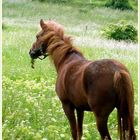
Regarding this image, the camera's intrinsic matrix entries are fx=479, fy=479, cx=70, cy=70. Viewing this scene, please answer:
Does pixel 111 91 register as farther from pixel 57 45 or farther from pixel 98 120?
pixel 57 45

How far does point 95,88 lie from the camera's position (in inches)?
172

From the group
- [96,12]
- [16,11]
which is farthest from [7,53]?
[96,12]

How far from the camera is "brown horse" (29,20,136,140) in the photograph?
4332 mm

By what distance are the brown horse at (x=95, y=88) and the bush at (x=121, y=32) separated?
31.8 feet

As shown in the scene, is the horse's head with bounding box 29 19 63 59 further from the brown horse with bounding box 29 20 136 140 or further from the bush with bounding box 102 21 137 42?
the bush with bounding box 102 21 137 42

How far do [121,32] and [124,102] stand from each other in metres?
10.6

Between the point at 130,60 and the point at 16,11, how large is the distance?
15085 mm

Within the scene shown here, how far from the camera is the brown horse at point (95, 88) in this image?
14.2ft

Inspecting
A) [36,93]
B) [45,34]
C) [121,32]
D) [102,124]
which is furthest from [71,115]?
[121,32]

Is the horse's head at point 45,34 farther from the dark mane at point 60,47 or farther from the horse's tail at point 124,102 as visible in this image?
the horse's tail at point 124,102

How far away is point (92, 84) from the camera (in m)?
4.38

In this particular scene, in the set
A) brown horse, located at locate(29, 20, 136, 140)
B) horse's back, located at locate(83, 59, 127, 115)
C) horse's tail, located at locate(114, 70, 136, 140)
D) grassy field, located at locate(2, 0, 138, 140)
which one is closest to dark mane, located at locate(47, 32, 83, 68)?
brown horse, located at locate(29, 20, 136, 140)

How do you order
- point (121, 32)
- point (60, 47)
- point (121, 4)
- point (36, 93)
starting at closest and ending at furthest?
point (60, 47), point (36, 93), point (121, 32), point (121, 4)

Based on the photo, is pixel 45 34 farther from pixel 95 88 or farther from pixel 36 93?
pixel 36 93
